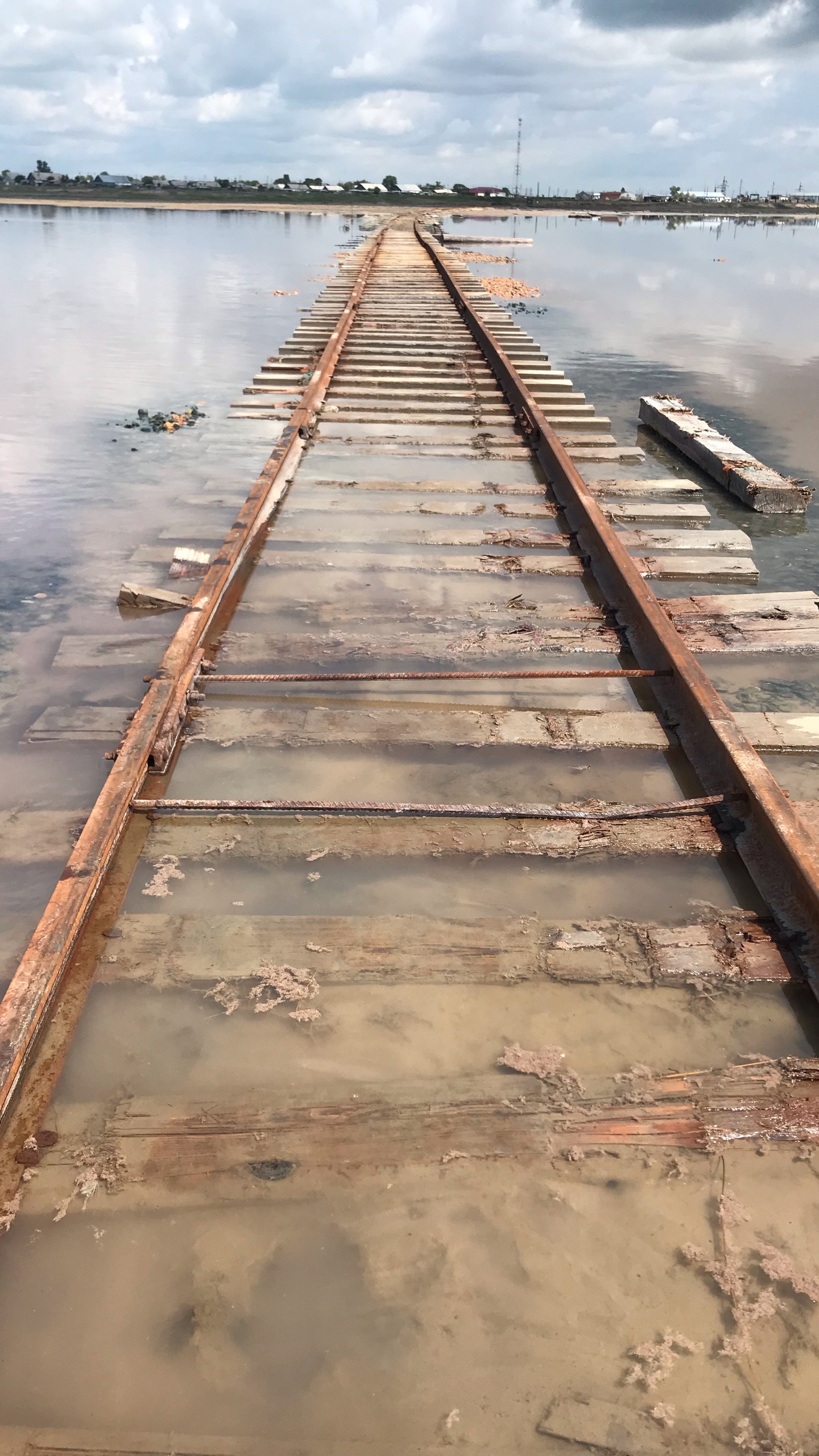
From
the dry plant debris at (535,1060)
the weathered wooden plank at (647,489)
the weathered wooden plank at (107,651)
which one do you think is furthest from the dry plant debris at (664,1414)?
the weathered wooden plank at (647,489)

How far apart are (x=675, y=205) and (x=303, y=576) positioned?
11557 cm

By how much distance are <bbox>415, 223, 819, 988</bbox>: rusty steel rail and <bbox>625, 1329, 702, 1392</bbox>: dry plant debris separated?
0.94 meters

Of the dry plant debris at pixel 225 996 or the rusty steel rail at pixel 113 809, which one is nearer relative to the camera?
the rusty steel rail at pixel 113 809

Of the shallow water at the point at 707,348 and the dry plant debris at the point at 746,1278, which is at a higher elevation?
the shallow water at the point at 707,348

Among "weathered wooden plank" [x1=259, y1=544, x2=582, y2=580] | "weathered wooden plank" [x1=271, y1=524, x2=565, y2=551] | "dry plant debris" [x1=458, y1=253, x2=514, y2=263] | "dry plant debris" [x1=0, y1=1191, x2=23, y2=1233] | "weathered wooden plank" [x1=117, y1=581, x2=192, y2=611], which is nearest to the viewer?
"dry plant debris" [x1=0, y1=1191, x2=23, y2=1233]

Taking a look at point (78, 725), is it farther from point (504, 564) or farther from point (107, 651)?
point (504, 564)

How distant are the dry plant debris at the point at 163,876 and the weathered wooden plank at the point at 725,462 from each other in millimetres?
5250

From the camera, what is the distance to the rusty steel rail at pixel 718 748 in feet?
7.73

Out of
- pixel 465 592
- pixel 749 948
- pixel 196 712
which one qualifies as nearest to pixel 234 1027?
pixel 749 948

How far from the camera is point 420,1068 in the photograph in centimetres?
199

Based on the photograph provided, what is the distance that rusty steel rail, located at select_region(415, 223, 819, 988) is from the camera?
92.8 inches

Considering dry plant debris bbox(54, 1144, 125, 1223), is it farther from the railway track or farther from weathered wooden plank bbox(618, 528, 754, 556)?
weathered wooden plank bbox(618, 528, 754, 556)

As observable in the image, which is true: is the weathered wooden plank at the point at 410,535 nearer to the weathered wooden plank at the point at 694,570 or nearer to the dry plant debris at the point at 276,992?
the weathered wooden plank at the point at 694,570

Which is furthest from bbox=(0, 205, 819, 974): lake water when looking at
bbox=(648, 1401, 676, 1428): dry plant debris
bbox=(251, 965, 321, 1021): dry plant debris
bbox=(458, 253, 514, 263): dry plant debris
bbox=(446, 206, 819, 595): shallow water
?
bbox=(648, 1401, 676, 1428): dry plant debris
